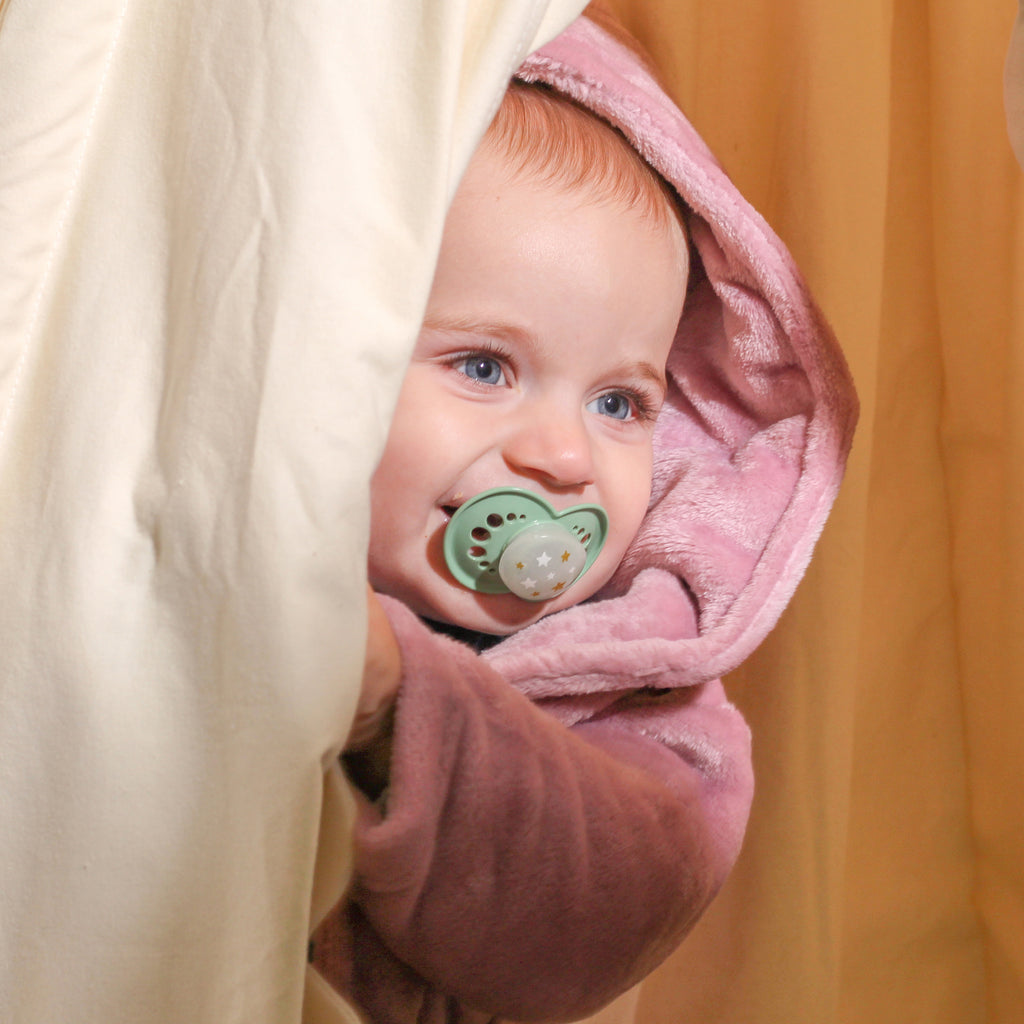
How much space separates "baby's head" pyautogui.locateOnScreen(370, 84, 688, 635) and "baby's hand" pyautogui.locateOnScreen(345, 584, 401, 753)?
0.15 meters

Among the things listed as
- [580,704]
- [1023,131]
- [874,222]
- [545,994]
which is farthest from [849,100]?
[545,994]

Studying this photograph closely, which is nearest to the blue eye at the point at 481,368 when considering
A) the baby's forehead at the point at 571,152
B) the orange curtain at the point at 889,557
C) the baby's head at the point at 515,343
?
the baby's head at the point at 515,343

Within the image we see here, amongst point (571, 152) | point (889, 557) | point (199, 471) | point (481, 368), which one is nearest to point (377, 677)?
point (199, 471)

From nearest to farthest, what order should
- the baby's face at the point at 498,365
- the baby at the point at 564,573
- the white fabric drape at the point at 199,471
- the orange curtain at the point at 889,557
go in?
the white fabric drape at the point at 199,471
the baby at the point at 564,573
the baby's face at the point at 498,365
the orange curtain at the point at 889,557

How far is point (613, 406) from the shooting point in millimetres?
779

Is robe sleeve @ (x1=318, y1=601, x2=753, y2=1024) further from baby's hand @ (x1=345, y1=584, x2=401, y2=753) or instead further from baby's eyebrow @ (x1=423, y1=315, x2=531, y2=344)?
baby's eyebrow @ (x1=423, y1=315, x2=531, y2=344)

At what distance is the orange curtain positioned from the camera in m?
0.93

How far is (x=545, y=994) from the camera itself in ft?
2.15

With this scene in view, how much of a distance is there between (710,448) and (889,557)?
31 cm

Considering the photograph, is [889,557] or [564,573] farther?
[889,557]

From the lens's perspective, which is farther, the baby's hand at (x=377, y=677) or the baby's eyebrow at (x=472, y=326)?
the baby's eyebrow at (x=472, y=326)

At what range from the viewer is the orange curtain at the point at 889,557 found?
0.93 meters

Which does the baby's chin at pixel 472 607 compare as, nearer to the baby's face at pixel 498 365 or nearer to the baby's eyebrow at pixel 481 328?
the baby's face at pixel 498 365

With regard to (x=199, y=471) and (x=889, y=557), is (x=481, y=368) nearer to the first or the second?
(x=199, y=471)
